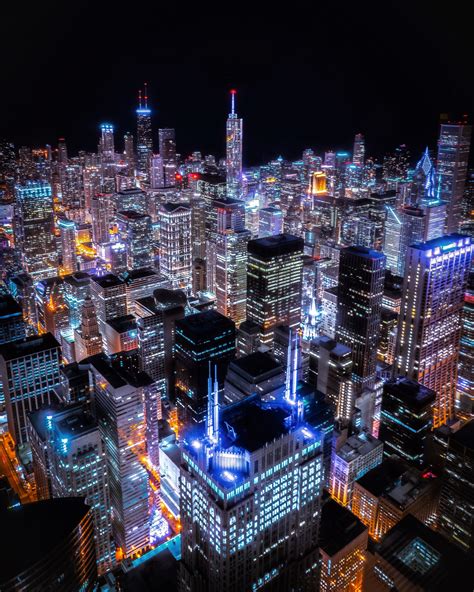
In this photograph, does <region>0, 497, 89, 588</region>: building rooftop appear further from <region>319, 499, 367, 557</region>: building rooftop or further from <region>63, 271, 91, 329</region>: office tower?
<region>63, 271, 91, 329</region>: office tower

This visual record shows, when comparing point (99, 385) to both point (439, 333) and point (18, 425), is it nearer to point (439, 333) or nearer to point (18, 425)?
point (18, 425)

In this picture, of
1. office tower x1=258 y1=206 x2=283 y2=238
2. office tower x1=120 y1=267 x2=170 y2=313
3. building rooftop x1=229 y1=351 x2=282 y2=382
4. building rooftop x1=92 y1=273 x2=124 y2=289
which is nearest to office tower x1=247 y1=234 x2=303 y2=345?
office tower x1=120 y1=267 x2=170 y2=313

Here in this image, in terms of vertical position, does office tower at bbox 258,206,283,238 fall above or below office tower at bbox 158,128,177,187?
below

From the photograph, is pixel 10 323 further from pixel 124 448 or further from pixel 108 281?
pixel 124 448

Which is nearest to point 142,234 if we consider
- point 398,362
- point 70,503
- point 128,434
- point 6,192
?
point 6,192

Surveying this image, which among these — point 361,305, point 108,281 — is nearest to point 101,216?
point 108,281
